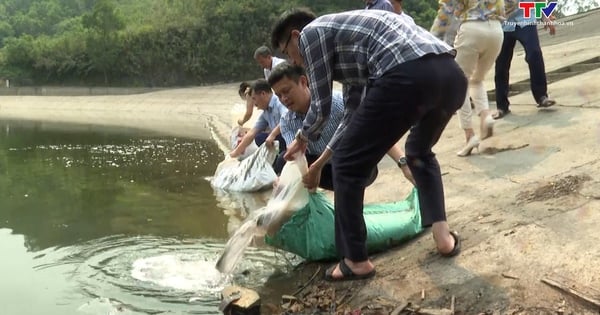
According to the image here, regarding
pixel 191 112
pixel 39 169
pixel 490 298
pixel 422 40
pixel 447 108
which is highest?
pixel 422 40

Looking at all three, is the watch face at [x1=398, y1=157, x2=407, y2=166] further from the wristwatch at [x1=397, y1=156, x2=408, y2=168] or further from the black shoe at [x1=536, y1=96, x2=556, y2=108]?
the black shoe at [x1=536, y1=96, x2=556, y2=108]

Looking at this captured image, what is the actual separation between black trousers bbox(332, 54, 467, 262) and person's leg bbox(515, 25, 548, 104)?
3454 mm

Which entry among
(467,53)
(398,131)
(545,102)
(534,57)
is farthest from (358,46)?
(545,102)

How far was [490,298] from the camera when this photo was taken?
2521mm

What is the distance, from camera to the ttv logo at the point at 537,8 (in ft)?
21.9

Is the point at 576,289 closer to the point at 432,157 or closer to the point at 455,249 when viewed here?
the point at 455,249

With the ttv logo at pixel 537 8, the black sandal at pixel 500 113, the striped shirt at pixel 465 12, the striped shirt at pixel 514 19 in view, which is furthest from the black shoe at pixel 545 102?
the striped shirt at pixel 465 12

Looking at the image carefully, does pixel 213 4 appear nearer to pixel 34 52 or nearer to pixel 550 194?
pixel 34 52

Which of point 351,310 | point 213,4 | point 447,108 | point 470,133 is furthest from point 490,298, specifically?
point 213,4

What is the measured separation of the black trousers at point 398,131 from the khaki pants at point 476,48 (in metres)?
1.98

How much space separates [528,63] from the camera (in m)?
6.04

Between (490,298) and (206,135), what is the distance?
11.8 m

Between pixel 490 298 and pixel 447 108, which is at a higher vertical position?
pixel 447 108

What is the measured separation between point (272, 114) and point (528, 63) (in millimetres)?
2677
